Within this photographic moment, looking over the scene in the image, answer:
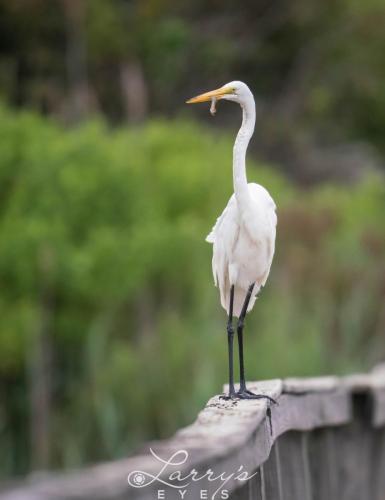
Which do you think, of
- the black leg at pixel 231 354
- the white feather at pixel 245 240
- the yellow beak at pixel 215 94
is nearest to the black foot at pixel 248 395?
the black leg at pixel 231 354

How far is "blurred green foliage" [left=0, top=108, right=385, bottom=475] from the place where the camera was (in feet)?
27.0

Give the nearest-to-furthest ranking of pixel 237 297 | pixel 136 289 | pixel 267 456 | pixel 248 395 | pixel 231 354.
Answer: pixel 267 456
pixel 248 395
pixel 231 354
pixel 237 297
pixel 136 289

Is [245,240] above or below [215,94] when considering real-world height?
below

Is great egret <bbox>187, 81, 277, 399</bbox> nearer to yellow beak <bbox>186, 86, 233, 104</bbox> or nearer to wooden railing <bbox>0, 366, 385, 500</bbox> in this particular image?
yellow beak <bbox>186, 86, 233, 104</bbox>

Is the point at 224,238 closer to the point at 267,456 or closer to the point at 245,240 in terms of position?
the point at 245,240

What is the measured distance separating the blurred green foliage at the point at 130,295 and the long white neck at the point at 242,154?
4798 mm

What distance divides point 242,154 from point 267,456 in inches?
32.1

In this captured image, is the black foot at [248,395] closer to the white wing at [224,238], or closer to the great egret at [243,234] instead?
the great egret at [243,234]

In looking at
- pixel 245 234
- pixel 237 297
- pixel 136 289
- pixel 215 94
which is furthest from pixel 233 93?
pixel 136 289

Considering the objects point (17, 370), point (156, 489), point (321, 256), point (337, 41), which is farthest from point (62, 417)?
point (337, 41)

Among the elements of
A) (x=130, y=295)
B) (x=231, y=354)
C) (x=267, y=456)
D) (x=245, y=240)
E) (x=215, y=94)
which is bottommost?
(x=130, y=295)

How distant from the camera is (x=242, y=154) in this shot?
2.70 meters

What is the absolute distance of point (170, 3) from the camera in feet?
74.6

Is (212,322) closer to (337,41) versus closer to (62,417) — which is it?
(62,417)
